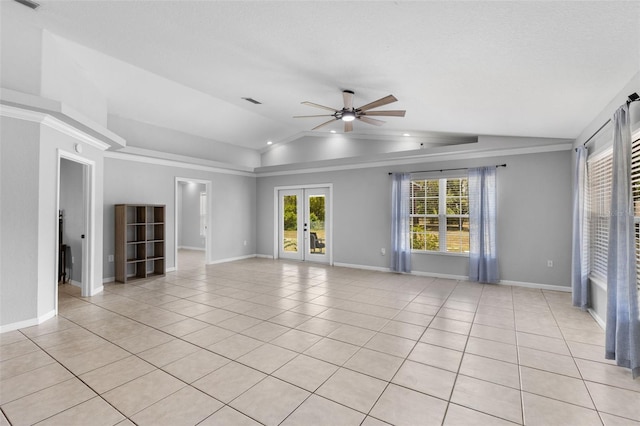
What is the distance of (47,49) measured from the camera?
11.3 feet

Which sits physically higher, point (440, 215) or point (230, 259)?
point (440, 215)

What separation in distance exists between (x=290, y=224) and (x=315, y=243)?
98cm

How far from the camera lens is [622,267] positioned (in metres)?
2.52

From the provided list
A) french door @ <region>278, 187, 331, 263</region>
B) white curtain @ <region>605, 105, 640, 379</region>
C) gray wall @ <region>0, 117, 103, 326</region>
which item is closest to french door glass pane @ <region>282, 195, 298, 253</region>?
french door @ <region>278, 187, 331, 263</region>

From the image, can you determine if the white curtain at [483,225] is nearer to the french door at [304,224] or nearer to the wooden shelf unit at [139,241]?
the french door at [304,224]

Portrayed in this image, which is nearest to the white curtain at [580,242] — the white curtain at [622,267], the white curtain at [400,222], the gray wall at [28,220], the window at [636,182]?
the window at [636,182]

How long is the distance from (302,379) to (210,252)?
5.85 metres

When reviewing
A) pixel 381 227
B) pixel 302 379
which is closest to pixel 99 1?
pixel 302 379

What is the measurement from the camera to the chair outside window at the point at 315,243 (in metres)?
7.85

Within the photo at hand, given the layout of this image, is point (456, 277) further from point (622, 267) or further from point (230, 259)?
point (230, 259)

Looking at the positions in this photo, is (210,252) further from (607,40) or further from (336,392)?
(607,40)

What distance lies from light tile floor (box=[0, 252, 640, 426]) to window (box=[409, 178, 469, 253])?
5.11 ft

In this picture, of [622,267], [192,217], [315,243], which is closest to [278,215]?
[315,243]

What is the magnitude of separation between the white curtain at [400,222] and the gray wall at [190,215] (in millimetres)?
6940
